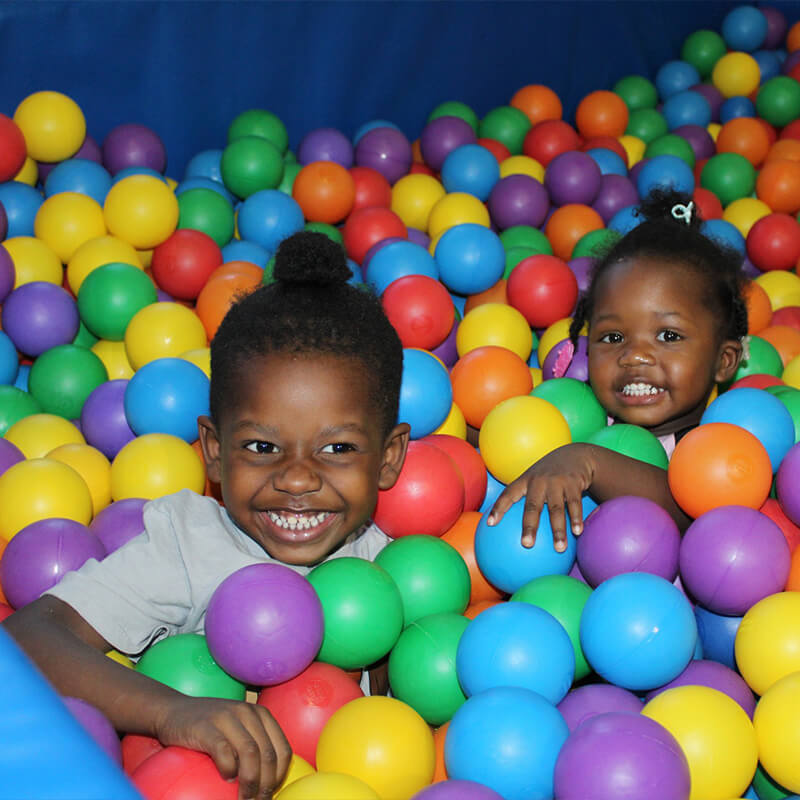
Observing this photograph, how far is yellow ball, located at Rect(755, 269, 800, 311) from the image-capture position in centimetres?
286

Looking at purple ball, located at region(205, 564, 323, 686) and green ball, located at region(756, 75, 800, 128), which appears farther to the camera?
green ball, located at region(756, 75, 800, 128)

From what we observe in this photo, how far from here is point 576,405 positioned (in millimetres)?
2201

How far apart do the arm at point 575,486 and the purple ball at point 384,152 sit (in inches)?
71.6

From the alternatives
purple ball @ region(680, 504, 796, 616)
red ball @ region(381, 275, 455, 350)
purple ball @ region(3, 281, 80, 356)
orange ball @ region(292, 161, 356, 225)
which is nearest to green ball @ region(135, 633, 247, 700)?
purple ball @ region(680, 504, 796, 616)

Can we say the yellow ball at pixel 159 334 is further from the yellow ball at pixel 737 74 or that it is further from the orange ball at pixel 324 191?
the yellow ball at pixel 737 74

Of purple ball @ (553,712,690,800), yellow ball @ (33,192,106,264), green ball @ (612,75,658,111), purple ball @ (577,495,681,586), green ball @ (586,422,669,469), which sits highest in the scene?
green ball @ (612,75,658,111)

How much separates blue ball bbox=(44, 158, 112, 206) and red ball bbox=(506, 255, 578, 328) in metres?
1.20

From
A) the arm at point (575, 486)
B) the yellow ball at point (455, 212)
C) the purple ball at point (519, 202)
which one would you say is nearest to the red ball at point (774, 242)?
the purple ball at point (519, 202)

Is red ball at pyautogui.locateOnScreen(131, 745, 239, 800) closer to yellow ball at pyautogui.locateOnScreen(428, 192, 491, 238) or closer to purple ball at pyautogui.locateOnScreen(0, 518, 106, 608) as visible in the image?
purple ball at pyautogui.locateOnScreen(0, 518, 106, 608)

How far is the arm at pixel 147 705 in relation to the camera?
1.22 m

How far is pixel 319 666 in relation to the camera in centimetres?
154

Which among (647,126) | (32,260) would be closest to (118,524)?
(32,260)

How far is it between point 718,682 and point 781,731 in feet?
0.60

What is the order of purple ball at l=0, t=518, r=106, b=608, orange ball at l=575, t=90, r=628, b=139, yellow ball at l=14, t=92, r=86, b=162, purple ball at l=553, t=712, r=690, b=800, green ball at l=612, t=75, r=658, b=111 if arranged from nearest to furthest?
purple ball at l=553, t=712, r=690, b=800 → purple ball at l=0, t=518, r=106, b=608 → yellow ball at l=14, t=92, r=86, b=162 → orange ball at l=575, t=90, r=628, b=139 → green ball at l=612, t=75, r=658, b=111
